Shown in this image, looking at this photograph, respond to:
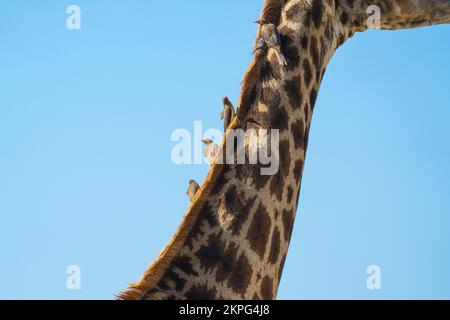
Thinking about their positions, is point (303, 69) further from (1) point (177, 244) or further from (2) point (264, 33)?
(1) point (177, 244)

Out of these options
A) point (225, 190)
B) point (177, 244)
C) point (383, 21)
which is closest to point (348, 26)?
point (383, 21)

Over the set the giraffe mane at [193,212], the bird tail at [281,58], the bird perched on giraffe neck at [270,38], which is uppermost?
the bird perched on giraffe neck at [270,38]

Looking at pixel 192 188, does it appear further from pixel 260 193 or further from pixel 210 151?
pixel 260 193

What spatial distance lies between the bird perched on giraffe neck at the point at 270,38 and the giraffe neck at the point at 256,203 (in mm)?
57

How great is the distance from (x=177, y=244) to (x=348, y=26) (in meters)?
2.67

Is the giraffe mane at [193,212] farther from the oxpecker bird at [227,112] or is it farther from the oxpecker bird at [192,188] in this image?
the oxpecker bird at [192,188]

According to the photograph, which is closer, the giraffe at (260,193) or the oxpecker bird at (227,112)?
the giraffe at (260,193)

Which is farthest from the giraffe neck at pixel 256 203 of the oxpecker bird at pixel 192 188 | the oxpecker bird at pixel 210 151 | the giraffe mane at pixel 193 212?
the oxpecker bird at pixel 192 188

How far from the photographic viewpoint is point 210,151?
6535 millimetres

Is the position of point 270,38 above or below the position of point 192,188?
above

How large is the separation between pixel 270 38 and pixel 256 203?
4.34 feet

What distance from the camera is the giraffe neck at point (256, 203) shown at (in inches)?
236

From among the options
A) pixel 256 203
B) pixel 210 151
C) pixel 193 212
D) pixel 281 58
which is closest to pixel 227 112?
pixel 210 151

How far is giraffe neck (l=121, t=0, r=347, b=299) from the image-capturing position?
6.00 metres
